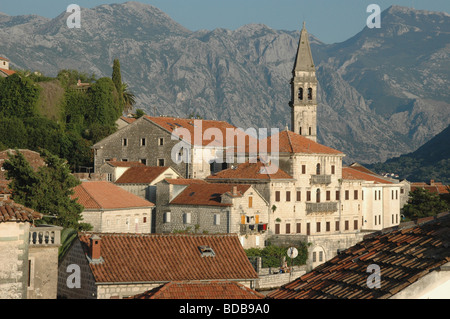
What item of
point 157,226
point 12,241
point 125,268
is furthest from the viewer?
point 157,226

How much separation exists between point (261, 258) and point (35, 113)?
3924cm

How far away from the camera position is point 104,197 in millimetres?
65438

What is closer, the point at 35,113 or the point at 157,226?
the point at 157,226

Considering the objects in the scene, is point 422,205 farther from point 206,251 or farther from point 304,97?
point 206,251

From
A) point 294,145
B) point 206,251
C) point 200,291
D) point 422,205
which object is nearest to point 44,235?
point 200,291

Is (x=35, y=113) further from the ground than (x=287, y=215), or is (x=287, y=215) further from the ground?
(x=35, y=113)

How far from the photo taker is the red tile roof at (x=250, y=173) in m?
72.3

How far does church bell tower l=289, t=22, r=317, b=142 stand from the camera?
99188 millimetres

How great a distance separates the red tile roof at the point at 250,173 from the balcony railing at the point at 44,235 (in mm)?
41762

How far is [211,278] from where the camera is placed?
1443 inches

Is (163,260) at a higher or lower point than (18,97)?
lower

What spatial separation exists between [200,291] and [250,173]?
4471 centimetres

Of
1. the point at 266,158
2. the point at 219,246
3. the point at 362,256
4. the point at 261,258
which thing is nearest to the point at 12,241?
the point at 362,256
